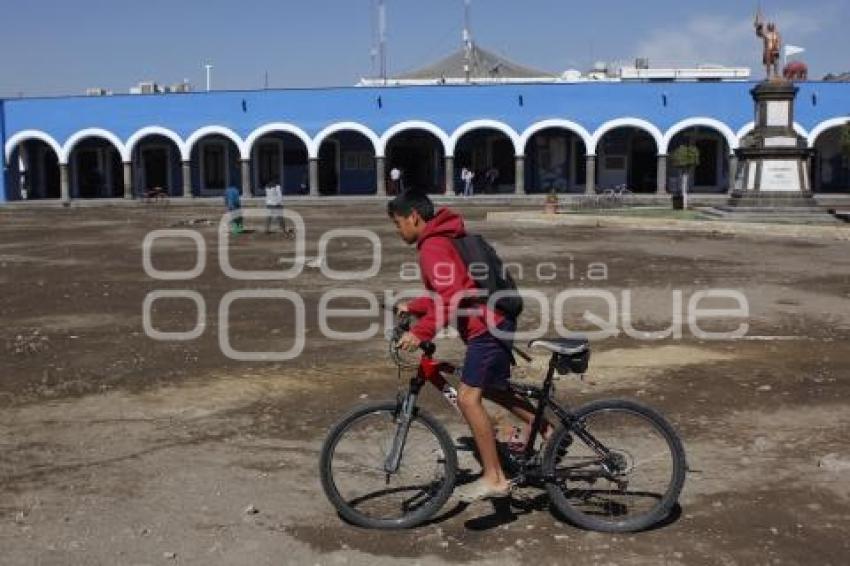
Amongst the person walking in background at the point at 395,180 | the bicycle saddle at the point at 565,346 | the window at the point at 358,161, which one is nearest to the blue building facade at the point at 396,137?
the window at the point at 358,161

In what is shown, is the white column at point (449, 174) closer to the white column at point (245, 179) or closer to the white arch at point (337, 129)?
the white arch at point (337, 129)

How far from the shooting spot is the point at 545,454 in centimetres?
428

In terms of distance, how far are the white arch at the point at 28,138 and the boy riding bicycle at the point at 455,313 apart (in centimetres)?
4350

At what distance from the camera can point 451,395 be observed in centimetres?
425

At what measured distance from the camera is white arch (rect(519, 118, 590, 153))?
41.0 m

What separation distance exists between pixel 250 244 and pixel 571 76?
33.4 meters

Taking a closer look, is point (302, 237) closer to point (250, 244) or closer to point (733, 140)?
point (250, 244)

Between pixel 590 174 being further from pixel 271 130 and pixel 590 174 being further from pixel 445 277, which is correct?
pixel 445 277

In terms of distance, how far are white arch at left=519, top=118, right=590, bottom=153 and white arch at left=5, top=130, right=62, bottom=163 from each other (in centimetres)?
2161

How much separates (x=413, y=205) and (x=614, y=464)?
4.91 ft

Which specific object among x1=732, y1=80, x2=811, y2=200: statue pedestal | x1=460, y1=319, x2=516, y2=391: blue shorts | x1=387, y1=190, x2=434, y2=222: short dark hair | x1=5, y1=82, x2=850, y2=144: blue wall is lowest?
x1=460, y1=319, x2=516, y2=391: blue shorts

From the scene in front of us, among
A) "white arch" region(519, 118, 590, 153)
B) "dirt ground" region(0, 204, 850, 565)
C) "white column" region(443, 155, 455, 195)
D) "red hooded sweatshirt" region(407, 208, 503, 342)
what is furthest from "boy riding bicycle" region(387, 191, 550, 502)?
"white arch" region(519, 118, 590, 153)

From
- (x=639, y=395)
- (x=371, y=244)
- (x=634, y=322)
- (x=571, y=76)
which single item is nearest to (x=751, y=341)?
(x=634, y=322)

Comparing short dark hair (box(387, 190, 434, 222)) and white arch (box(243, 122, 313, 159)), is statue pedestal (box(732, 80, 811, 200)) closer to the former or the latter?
short dark hair (box(387, 190, 434, 222))
